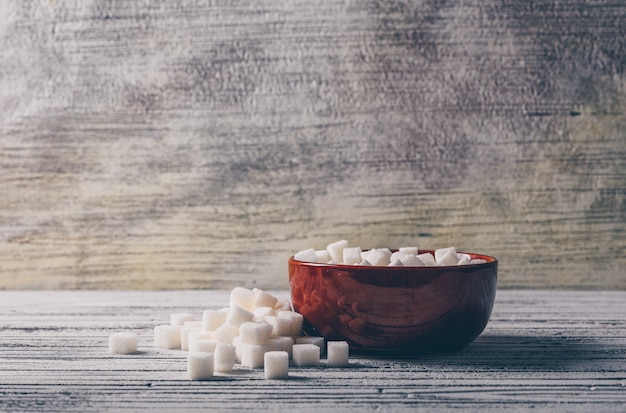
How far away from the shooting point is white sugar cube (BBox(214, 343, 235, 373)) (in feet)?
3.29

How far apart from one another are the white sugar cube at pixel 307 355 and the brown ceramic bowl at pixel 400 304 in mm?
59

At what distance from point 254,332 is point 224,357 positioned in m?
0.06

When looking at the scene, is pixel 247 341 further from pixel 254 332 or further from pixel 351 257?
pixel 351 257

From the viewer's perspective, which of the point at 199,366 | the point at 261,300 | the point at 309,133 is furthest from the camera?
the point at 309,133

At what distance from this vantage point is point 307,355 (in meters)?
1.04

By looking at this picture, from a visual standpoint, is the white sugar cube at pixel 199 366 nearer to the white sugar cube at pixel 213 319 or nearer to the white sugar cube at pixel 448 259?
the white sugar cube at pixel 213 319

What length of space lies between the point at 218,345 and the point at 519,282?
105cm

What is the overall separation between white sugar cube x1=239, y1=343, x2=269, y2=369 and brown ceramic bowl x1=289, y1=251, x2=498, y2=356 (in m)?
0.11

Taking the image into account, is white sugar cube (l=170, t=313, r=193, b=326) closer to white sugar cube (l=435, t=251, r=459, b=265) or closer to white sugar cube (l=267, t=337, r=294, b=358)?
white sugar cube (l=267, t=337, r=294, b=358)

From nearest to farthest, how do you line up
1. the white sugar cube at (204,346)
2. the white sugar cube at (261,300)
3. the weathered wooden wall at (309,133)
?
1. the white sugar cube at (204,346)
2. the white sugar cube at (261,300)
3. the weathered wooden wall at (309,133)

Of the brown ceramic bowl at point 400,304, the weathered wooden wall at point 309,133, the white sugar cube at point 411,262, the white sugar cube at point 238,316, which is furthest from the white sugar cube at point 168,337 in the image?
the weathered wooden wall at point 309,133

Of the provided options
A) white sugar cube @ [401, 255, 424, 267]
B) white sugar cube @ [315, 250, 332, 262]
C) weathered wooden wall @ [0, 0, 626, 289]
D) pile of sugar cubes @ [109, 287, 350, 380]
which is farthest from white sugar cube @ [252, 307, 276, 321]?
weathered wooden wall @ [0, 0, 626, 289]

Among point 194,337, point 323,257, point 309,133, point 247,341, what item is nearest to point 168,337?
point 194,337

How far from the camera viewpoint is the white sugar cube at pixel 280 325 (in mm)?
1113
